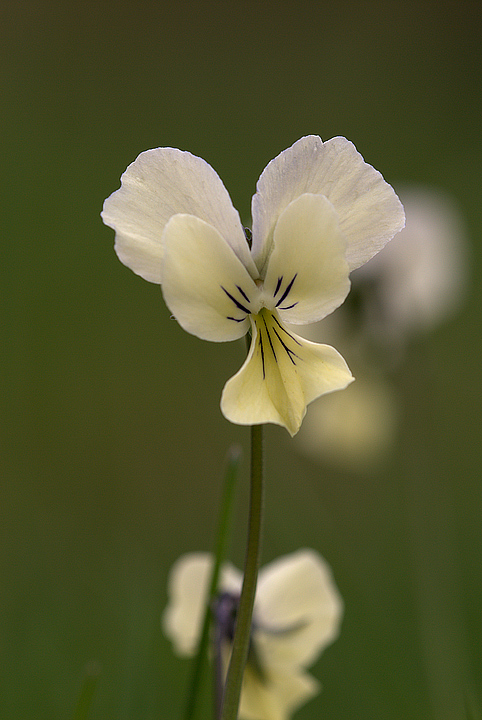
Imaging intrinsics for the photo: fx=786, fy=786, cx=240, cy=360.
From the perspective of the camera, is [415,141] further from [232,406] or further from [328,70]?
[232,406]

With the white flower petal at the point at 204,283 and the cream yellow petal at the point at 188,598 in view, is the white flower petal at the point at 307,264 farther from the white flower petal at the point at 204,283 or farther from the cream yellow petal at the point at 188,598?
the cream yellow petal at the point at 188,598

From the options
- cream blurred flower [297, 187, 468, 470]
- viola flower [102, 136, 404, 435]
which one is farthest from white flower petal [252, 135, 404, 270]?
cream blurred flower [297, 187, 468, 470]

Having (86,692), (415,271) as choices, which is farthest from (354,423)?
(86,692)

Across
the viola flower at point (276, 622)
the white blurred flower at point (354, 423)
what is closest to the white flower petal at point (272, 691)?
the viola flower at point (276, 622)

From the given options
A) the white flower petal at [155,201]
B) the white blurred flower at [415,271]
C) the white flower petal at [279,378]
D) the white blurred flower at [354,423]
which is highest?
the white blurred flower at [415,271]

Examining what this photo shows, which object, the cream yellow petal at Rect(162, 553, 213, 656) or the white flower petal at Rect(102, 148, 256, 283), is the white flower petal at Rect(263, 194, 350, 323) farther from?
the cream yellow petal at Rect(162, 553, 213, 656)
